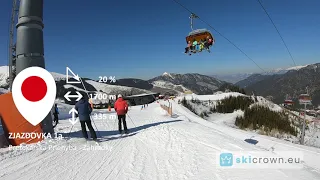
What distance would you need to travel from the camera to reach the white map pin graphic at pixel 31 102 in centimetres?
768

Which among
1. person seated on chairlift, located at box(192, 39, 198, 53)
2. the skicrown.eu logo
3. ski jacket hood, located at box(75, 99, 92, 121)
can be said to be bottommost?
the skicrown.eu logo

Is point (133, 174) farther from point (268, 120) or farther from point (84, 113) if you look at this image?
point (268, 120)

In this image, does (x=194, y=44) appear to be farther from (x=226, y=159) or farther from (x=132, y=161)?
(x=132, y=161)

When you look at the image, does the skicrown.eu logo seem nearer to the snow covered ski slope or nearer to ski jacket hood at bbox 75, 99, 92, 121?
the snow covered ski slope

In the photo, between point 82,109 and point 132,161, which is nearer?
point 132,161

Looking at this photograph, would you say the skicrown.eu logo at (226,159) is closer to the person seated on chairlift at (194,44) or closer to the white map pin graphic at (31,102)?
the white map pin graphic at (31,102)

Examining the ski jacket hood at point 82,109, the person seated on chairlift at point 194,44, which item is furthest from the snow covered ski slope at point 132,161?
the person seated on chairlift at point 194,44

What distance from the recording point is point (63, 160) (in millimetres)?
6043

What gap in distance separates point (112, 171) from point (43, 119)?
13.6ft

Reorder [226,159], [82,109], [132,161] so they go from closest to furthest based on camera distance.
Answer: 1. [132,161]
2. [226,159]
3. [82,109]

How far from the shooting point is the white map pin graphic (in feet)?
25.2

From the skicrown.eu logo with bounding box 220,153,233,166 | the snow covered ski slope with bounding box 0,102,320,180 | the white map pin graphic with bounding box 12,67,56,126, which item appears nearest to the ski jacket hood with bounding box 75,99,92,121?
the snow covered ski slope with bounding box 0,102,320,180

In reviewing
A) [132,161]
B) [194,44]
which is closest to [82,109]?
[132,161]

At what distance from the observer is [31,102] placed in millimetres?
7742
